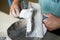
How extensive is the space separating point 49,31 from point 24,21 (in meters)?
0.12

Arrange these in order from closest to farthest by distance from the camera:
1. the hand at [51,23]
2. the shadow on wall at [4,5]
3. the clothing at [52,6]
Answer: the hand at [51,23]
the clothing at [52,6]
the shadow on wall at [4,5]

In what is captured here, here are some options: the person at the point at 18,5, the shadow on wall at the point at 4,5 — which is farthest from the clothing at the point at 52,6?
the shadow on wall at the point at 4,5

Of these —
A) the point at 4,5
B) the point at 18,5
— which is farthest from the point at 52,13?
the point at 4,5

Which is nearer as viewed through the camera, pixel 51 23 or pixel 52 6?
pixel 51 23

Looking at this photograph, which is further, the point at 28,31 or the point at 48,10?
the point at 48,10

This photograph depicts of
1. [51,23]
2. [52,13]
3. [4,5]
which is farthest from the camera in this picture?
[4,5]

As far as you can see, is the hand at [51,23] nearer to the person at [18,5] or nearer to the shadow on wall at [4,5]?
the person at [18,5]

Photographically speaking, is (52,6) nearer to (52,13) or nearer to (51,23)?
(52,13)

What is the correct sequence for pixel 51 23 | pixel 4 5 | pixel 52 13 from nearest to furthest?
pixel 51 23
pixel 52 13
pixel 4 5

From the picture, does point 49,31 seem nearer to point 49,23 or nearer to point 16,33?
point 49,23

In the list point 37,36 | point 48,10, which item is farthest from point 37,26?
point 48,10

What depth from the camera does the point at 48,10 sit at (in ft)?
2.26

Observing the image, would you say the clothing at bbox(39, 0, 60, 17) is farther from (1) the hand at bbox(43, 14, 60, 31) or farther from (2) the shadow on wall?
(2) the shadow on wall

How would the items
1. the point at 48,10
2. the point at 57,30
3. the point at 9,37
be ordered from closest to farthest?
the point at 9,37, the point at 57,30, the point at 48,10
